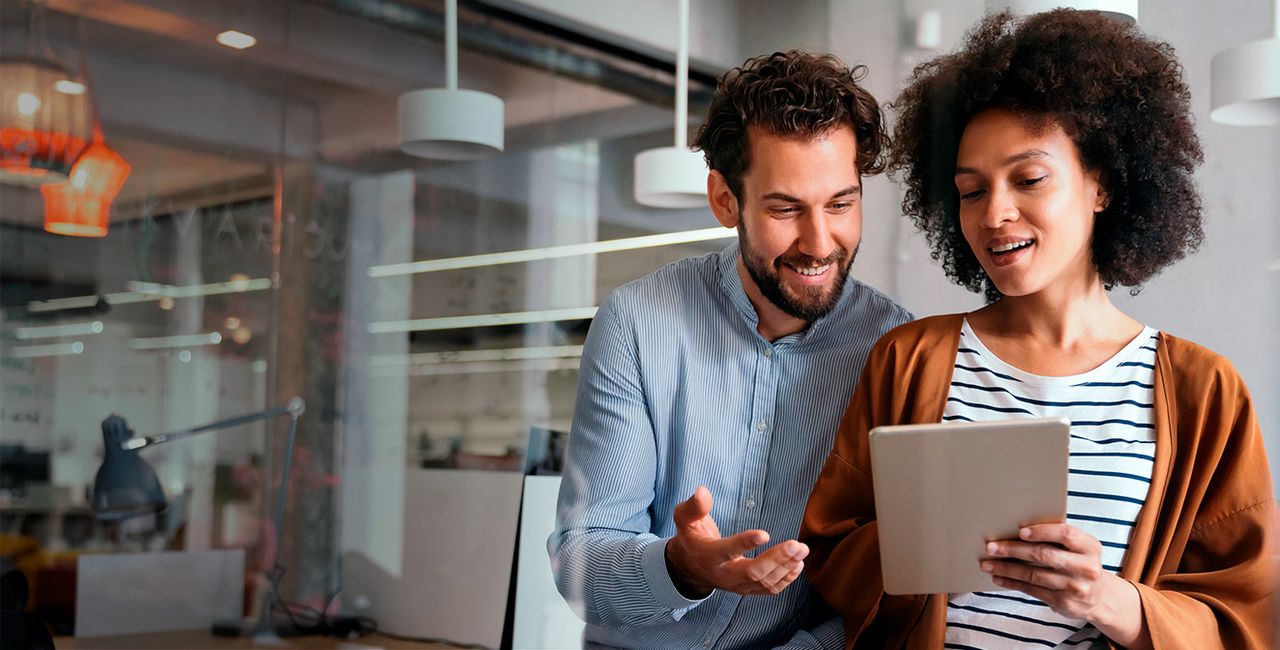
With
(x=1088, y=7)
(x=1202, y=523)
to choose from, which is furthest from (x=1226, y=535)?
(x=1088, y=7)

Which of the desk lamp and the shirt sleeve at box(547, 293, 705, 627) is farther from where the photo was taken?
the desk lamp

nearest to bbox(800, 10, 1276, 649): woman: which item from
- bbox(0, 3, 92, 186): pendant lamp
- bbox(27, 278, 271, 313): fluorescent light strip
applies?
bbox(27, 278, 271, 313): fluorescent light strip

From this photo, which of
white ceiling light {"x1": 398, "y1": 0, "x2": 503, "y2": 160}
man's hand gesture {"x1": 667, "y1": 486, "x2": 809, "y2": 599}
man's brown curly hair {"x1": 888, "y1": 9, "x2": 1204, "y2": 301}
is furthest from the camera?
white ceiling light {"x1": 398, "y1": 0, "x2": 503, "y2": 160}

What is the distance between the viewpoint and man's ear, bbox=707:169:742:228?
1.71 metres

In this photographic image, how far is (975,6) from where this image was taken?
173 centimetres

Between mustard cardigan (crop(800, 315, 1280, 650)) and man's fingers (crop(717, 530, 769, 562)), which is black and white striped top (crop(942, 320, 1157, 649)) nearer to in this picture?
mustard cardigan (crop(800, 315, 1280, 650))

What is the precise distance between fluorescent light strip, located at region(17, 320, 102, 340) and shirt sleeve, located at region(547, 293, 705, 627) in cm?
101

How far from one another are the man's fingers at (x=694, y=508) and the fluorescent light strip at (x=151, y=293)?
1188 mm

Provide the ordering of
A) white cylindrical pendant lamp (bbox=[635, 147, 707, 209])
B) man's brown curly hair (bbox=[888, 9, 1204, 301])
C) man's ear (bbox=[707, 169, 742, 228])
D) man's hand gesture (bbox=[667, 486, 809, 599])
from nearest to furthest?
man's hand gesture (bbox=[667, 486, 809, 599]) < man's brown curly hair (bbox=[888, 9, 1204, 301]) < man's ear (bbox=[707, 169, 742, 228]) < white cylindrical pendant lamp (bbox=[635, 147, 707, 209])

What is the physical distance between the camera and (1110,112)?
136 centimetres

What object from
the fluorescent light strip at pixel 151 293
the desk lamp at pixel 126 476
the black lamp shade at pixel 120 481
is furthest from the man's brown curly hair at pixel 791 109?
the black lamp shade at pixel 120 481

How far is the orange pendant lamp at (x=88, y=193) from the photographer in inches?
84.6

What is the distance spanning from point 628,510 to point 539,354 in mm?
752

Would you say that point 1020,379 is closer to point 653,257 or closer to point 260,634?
point 653,257
